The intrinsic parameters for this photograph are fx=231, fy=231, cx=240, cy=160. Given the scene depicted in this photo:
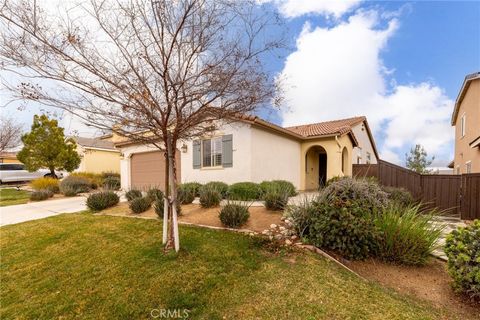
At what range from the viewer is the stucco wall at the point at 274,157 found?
36.3 feet

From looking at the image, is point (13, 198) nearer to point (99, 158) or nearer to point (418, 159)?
point (99, 158)

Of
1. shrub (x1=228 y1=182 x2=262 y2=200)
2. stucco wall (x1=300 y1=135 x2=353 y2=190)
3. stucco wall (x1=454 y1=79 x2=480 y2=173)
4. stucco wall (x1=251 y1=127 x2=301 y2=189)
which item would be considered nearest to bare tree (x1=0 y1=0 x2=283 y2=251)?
shrub (x1=228 y1=182 x2=262 y2=200)

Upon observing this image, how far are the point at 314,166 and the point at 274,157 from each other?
572 cm

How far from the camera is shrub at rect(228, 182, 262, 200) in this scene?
30.5ft

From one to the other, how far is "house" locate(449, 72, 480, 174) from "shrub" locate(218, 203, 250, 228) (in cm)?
1088

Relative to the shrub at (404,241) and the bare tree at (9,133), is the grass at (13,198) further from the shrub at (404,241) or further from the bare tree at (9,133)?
the shrub at (404,241)

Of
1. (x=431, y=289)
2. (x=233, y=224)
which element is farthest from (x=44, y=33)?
(x=431, y=289)

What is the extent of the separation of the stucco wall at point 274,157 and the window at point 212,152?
1.87 metres

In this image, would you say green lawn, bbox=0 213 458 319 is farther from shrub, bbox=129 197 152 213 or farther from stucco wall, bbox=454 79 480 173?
stucco wall, bbox=454 79 480 173

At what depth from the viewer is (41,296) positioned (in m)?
3.43

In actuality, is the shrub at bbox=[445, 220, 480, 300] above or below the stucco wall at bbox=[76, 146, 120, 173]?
below

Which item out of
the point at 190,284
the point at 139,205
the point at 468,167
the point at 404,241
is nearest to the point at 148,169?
the point at 139,205

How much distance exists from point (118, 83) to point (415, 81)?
13.0m

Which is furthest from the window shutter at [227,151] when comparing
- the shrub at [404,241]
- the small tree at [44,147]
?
the small tree at [44,147]
